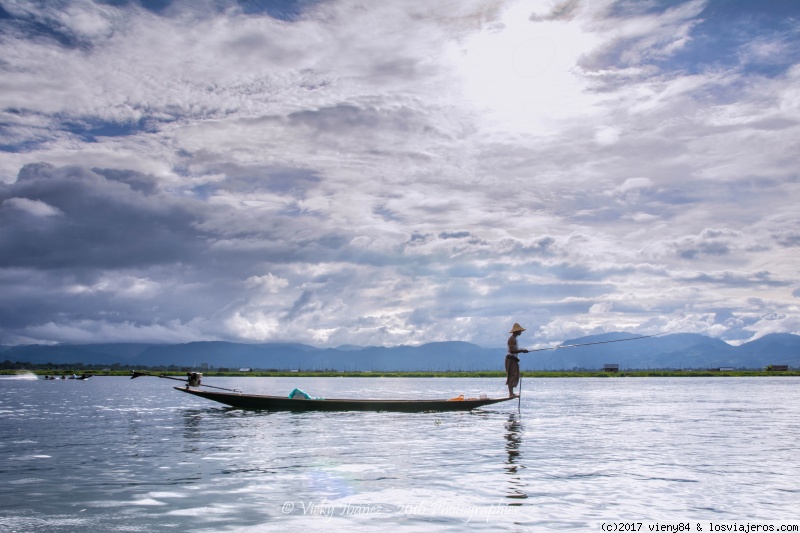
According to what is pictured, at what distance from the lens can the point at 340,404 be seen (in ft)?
170

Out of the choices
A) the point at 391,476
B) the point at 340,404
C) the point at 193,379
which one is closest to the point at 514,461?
the point at 391,476

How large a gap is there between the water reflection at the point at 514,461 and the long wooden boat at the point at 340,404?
275 inches

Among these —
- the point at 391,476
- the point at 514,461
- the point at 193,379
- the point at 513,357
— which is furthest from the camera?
the point at 193,379

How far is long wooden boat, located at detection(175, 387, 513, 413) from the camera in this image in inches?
2037

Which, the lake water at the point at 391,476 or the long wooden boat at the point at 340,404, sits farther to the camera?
the long wooden boat at the point at 340,404

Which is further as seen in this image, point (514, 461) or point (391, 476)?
point (514, 461)

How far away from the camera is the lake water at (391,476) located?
1806 centimetres

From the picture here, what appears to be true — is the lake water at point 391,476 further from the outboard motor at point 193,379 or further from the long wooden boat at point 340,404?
the outboard motor at point 193,379

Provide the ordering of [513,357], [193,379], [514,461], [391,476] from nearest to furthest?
[391,476] < [514,461] < [513,357] < [193,379]

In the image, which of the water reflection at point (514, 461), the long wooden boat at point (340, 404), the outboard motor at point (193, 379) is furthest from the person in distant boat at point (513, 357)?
the outboard motor at point (193, 379)

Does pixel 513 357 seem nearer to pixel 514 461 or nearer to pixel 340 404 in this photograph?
pixel 340 404

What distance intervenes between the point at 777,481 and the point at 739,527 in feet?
25.5

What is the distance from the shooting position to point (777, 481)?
2325 cm

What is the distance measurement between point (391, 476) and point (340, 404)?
28296mm
